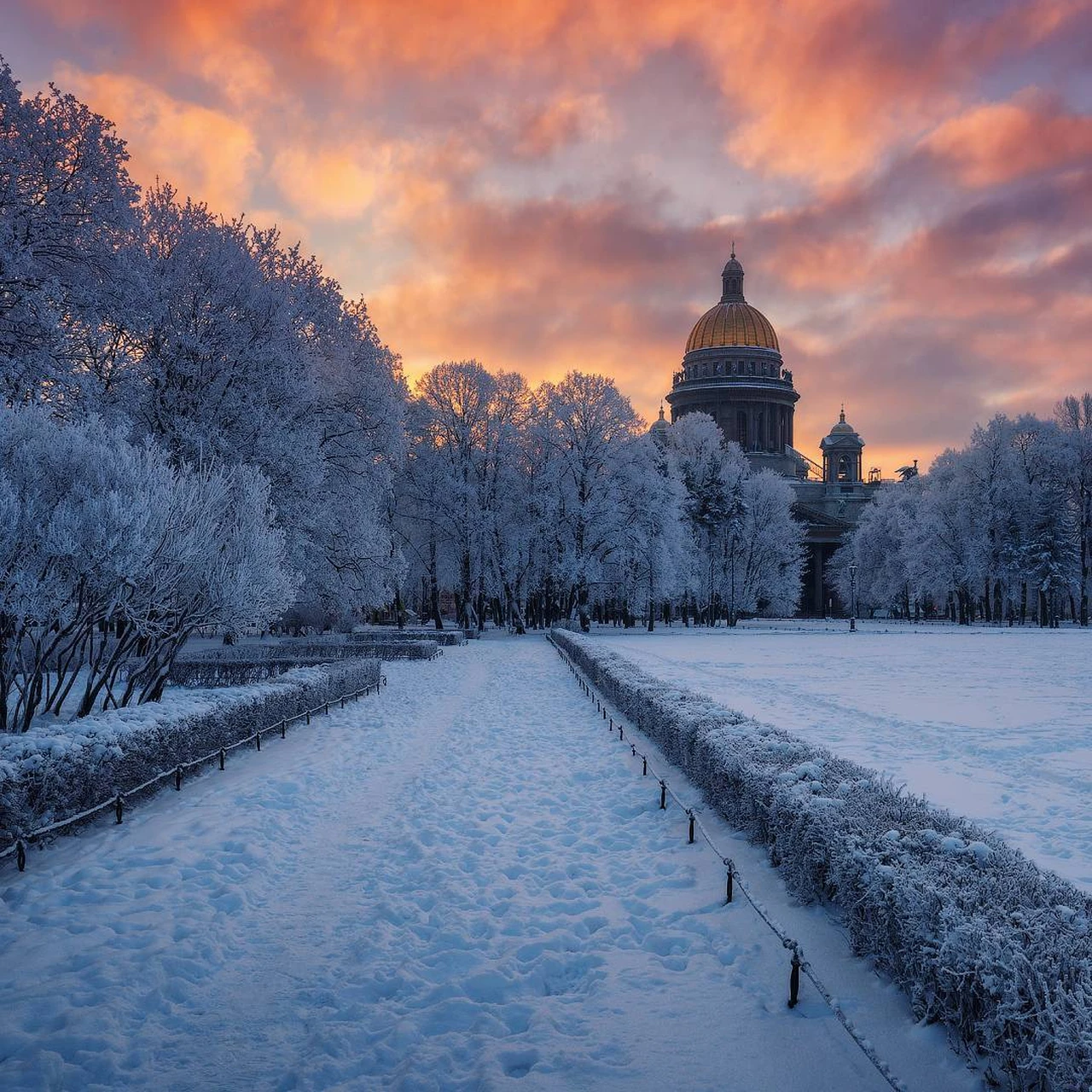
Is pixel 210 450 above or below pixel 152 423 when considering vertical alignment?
below

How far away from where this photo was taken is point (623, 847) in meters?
7.91

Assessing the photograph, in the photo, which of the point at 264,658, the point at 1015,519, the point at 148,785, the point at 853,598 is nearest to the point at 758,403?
the point at 853,598

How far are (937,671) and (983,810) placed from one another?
696 inches

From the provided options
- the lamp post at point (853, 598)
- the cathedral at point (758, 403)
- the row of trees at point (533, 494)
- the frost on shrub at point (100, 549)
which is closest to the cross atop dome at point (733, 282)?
the cathedral at point (758, 403)

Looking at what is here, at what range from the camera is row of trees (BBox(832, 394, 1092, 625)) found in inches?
2152

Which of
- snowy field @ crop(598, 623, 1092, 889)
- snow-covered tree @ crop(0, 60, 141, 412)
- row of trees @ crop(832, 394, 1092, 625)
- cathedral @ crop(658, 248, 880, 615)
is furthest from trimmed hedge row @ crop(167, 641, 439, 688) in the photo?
cathedral @ crop(658, 248, 880, 615)

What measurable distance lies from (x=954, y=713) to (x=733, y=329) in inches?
4133

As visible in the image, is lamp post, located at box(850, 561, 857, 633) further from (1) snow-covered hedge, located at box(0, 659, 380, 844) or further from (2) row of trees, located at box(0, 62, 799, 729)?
(1) snow-covered hedge, located at box(0, 659, 380, 844)

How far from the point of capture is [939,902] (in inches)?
176

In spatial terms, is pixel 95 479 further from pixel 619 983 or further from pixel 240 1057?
pixel 619 983

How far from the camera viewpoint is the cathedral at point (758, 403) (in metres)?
108

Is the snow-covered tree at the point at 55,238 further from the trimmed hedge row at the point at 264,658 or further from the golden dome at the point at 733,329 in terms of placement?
the golden dome at the point at 733,329

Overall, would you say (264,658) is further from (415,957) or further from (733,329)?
(733,329)

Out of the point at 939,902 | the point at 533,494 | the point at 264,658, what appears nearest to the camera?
the point at 939,902
